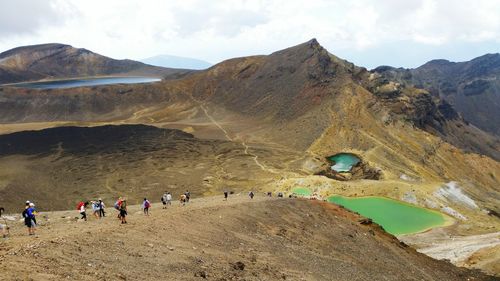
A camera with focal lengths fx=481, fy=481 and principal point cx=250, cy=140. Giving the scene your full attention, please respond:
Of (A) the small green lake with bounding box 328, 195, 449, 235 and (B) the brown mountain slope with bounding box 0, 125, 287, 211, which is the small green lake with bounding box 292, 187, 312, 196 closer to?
(A) the small green lake with bounding box 328, 195, 449, 235

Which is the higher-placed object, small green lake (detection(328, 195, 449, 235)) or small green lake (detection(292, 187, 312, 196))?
small green lake (detection(292, 187, 312, 196))

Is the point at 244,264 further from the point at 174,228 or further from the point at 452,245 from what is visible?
the point at 452,245

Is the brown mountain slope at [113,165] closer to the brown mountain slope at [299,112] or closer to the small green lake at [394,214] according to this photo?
the brown mountain slope at [299,112]

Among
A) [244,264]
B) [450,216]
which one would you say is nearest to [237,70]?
[450,216]

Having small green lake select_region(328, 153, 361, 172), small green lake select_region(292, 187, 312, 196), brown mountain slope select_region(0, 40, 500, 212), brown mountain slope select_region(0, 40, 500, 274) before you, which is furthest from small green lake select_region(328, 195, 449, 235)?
small green lake select_region(328, 153, 361, 172)

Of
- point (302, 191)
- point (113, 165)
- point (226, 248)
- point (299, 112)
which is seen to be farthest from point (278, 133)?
point (226, 248)

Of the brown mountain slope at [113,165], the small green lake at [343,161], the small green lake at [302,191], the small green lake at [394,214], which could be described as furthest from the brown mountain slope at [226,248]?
the small green lake at [343,161]
